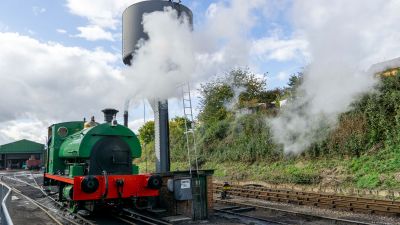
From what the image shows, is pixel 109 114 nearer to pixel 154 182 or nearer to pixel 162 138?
pixel 154 182

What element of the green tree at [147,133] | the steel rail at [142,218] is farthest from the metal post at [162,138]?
the green tree at [147,133]

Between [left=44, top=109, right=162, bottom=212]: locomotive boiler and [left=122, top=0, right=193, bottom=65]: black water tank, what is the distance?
13.3 ft

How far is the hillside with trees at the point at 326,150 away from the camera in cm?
1376

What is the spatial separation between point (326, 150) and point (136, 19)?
10027mm

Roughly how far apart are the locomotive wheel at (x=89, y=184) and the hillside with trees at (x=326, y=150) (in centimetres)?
943

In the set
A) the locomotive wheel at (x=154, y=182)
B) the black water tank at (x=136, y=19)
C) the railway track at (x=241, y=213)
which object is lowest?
the railway track at (x=241, y=213)

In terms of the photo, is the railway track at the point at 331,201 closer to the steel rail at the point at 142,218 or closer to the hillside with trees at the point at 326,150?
the hillside with trees at the point at 326,150

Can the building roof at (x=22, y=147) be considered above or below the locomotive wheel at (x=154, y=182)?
above

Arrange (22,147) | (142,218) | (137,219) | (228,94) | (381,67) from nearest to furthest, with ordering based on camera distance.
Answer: (137,219) < (142,218) < (381,67) < (228,94) < (22,147)

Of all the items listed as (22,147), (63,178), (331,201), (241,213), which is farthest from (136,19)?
(22,147)

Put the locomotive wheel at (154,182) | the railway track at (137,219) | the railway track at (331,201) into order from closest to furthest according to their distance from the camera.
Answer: the railway track at (137,219) → the locomotive wheel at (154,182) → the railway track at (331,201)

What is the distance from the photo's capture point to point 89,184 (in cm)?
882

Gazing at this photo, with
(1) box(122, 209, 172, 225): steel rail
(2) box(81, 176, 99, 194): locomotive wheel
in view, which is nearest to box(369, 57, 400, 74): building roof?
(1) box(122, 209, 172, 225): steel rail

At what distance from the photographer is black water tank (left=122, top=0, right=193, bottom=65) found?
1433 centimetres
